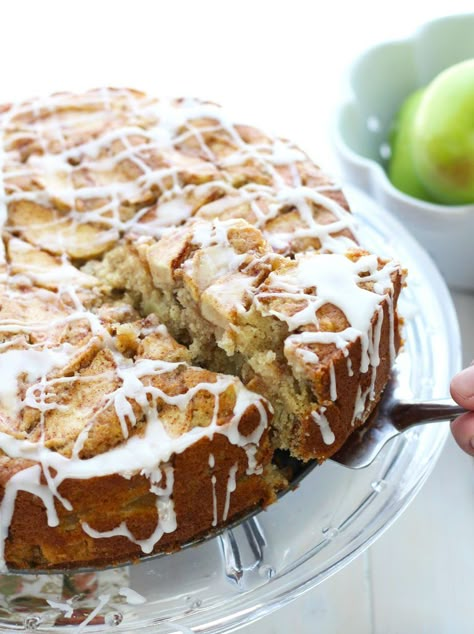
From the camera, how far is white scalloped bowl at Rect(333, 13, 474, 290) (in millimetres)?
2115

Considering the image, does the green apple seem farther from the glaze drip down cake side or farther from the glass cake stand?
the glass cake stand

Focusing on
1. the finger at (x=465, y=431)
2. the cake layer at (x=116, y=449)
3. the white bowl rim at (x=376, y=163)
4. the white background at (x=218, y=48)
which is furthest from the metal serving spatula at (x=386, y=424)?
the white background at (x=218, y=48)

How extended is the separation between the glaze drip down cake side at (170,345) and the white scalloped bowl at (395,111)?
1.17 ft

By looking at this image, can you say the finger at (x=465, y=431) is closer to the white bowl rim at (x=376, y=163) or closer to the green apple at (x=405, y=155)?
the white bowl rim at (x=376, y=163)

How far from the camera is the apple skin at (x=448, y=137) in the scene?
2.02 meters

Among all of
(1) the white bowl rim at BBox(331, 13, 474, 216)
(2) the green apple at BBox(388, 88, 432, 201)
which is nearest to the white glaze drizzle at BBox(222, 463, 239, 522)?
(1) the white bowl rim at BBox(331, 13, 474, 216)

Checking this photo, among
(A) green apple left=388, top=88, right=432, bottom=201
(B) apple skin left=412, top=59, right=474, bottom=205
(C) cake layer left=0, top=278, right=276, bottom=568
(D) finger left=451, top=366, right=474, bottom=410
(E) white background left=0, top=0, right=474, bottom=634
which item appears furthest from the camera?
(E) white background left=0, top=0, right=474, bottom=634

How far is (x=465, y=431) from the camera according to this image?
150 centimetres

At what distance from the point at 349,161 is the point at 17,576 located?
1.27 meters

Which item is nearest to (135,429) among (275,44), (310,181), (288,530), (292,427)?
(292,427)

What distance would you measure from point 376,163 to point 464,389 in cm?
98

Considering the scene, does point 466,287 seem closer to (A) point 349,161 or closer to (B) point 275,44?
(A) point 349,161

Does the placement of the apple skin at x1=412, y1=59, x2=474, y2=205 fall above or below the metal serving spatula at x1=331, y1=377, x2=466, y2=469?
above

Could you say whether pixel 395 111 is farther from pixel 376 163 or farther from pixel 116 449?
pixel 116 449
